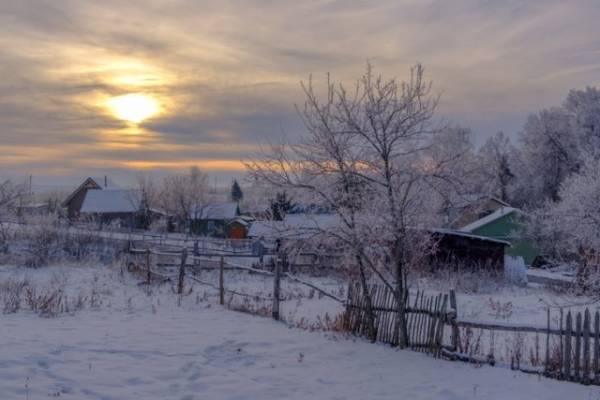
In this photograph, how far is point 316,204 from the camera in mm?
11516

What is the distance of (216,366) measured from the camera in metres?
9.31

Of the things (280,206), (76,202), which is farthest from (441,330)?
(76,202)

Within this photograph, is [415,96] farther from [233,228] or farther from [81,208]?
[81,208]

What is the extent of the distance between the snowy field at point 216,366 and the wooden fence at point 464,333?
0.27 metres

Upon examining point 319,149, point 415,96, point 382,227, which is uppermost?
point 415,96

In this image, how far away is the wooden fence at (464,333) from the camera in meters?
8.79

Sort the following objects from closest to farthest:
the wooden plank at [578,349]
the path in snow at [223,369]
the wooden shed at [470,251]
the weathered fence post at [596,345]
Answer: the path in snow at [223,369] → the weathered fence post at [596,345] → the wooden plank at [578,349] → the wooden shed at [470,251]

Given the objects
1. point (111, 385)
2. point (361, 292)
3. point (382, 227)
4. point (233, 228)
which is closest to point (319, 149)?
point (382, 227)

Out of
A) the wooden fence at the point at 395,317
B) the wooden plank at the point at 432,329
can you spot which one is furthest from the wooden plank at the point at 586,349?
the wooden plank at the point at 432,329

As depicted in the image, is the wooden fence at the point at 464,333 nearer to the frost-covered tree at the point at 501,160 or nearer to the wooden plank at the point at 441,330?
the wooden plank at the point at 441,330

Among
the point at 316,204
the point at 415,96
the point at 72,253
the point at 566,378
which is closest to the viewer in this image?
the point at 566,378

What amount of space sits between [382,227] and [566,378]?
3757mm

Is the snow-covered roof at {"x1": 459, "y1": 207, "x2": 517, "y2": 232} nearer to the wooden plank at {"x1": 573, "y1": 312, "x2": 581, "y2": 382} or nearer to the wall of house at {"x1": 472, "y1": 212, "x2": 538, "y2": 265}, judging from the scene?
the wall of house at {"x1": 472, "y1": 212, "x2": 538, "y2": 265}

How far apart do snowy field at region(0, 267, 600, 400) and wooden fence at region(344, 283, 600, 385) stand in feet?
0.90
